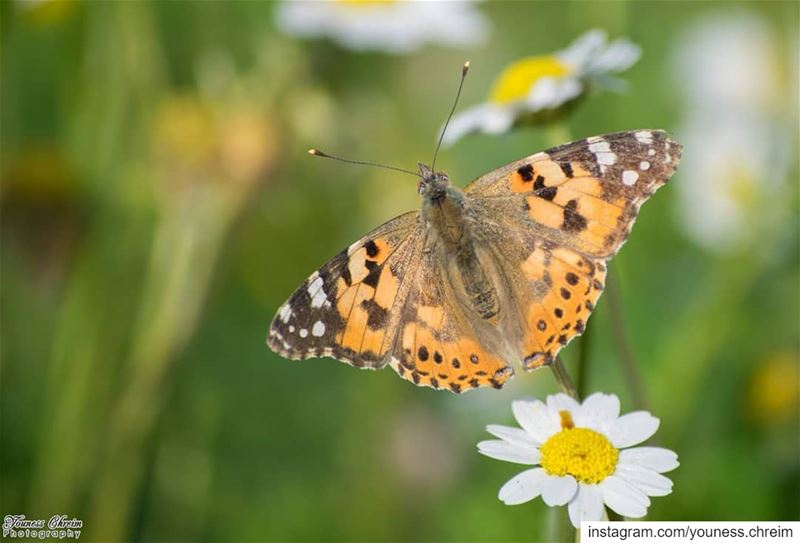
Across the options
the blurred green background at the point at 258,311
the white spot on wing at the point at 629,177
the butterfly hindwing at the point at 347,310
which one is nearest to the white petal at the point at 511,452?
the butterfly hindwing at the point at 347,310

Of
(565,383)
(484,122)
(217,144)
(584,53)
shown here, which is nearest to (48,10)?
(217,144)

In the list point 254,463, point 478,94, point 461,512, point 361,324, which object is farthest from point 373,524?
point 478,94

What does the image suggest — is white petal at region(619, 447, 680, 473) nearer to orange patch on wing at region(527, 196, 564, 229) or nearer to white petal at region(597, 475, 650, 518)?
white petal at region(597, 475, 650, 518)

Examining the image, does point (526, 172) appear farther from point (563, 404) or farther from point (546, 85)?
point (563, 404)

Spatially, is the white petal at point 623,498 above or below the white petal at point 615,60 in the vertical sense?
below

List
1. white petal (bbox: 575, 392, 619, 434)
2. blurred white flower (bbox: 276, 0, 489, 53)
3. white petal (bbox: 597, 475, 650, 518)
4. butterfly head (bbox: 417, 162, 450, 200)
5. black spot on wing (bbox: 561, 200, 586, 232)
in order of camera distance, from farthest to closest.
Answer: blurred white flower (bbox: 276, 0, 489, 53) → butterfly head (bbox: 417, 162, 450, 200) → black spot on wing (bbox: 561, 200, 586, 232) → white petal (bbox: 575, 392, 619, 434) → white petal (bbox: 597, 475, 650, 518)

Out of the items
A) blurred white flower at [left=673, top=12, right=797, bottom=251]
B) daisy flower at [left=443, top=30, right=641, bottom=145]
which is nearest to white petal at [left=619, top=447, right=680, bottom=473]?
daisy flower at [left=443, top=30, right=641, bottom=145]

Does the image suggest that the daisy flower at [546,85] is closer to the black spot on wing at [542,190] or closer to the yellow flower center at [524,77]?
the yellow flower center at [524,77]
